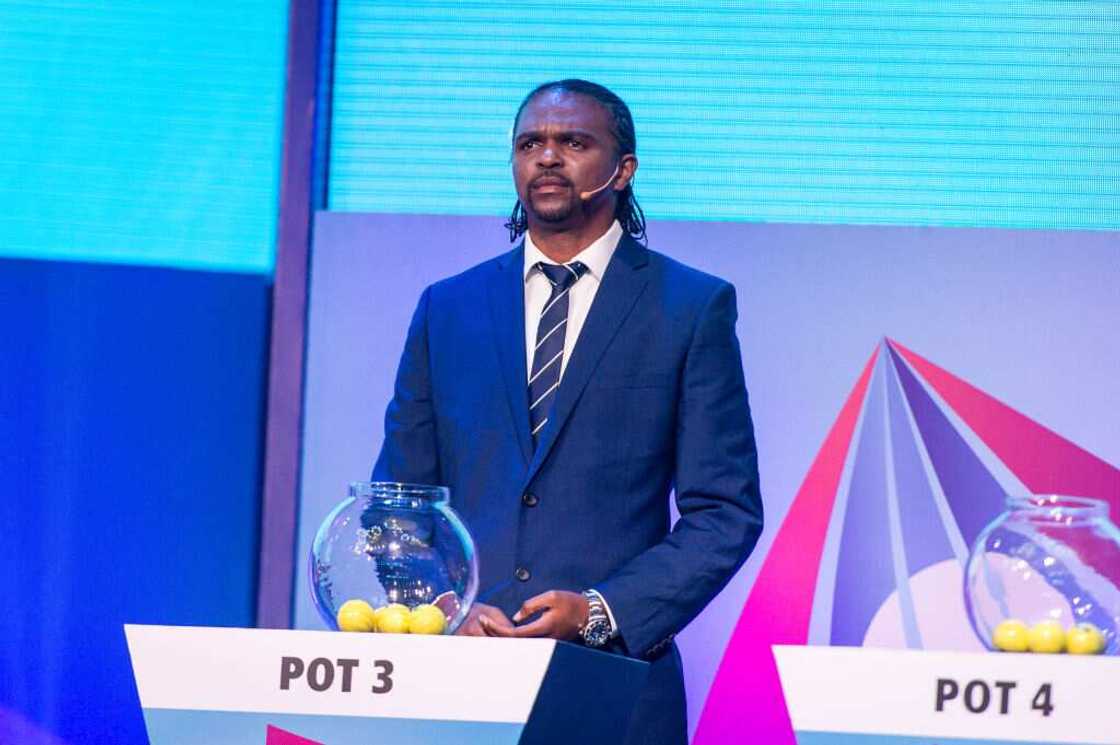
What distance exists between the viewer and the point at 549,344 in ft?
8.45

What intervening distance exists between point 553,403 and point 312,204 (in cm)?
145

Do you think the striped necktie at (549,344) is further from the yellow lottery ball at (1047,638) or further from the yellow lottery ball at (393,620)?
the yellow lottery ball at (1047,638)

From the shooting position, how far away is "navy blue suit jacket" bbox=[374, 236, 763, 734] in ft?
8.02

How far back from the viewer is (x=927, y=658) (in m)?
1.63

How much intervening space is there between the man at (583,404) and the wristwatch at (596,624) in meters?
0.14

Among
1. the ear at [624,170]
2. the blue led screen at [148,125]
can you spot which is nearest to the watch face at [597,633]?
the ear at [624,170]

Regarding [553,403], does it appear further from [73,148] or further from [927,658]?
[73,148]

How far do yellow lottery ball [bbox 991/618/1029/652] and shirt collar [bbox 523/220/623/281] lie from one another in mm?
1062

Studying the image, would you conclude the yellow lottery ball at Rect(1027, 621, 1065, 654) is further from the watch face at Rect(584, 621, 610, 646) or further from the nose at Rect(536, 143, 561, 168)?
the nose at Rect(536, 143, 561, 168)

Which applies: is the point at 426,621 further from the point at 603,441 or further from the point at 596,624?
the point at 603,441

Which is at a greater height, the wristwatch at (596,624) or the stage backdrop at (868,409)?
the stage backdrop at (868,409)

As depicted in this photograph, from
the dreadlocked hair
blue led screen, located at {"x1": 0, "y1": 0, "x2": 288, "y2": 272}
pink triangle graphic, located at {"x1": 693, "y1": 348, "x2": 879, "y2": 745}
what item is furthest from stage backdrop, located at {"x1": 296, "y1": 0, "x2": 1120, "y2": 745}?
the dreadlocked hair

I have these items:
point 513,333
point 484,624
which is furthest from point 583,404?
point 484,624

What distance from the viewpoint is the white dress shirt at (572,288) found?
2586 mm
